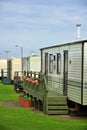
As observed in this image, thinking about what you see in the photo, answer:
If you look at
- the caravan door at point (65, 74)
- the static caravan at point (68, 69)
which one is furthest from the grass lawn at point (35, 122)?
the caravan door at point (65, 74)

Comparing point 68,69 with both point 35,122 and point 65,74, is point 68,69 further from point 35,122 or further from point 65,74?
point 35,122

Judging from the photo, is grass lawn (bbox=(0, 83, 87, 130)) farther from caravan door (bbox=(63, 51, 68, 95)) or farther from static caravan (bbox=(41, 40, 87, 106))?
caravan door (bbox=(63, 51, 68, 95))

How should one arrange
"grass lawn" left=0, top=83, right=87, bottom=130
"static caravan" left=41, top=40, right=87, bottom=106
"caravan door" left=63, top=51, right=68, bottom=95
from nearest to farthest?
"grass lawn" left=0, top=83, right=87, bottom=130
"static caravan" left=41, top=40, right=87, bottom=106
"caravan door" left=63, top=51, right=68, bottom=95

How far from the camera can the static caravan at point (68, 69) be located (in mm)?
12425

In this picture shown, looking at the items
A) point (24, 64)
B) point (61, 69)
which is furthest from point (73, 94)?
point (24, 64)

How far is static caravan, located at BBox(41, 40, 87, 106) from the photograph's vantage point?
12.4 m

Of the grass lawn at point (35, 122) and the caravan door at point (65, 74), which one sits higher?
the caravan door at point (65, 74)

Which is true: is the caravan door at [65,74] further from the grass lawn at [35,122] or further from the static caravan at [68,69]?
the grass lawn at [35,122]

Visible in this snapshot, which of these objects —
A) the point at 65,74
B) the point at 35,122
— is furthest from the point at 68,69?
the point at 35,122

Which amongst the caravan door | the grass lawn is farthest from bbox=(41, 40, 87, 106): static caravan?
the grass lawn

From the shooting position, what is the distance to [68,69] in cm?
1420

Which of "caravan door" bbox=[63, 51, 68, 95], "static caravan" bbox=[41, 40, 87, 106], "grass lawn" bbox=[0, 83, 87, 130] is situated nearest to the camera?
"grass lawn" bbox=[0, 83, 87, 130]

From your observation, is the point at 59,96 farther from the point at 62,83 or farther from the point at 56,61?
the point at 56,61

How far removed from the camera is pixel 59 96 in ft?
45.8
